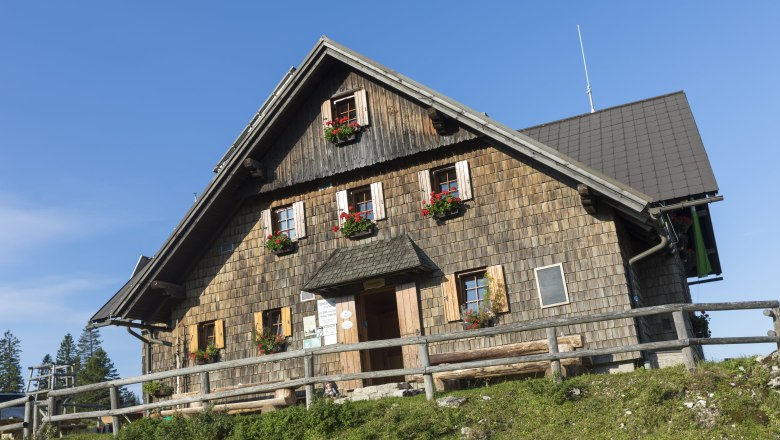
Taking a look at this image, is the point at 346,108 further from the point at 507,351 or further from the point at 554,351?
the point at 554,351

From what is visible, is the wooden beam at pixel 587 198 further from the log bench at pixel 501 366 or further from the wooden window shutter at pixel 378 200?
the wooden window shutter at pixel 378 200

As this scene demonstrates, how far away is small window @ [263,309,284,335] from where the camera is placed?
18938 millimetres

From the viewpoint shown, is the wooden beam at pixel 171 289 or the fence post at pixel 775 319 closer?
the fence post at pixel 775 319

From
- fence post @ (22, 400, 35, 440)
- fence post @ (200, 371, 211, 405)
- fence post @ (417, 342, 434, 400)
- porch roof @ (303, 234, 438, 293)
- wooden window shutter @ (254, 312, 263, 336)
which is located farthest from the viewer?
→ wooden window shutter @ (254, 312, 263, 336)

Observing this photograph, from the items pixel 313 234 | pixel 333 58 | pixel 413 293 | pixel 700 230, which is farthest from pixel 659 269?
pixel 333 58

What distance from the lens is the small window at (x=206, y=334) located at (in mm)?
19562

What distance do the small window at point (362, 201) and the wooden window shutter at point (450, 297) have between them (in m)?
2.90

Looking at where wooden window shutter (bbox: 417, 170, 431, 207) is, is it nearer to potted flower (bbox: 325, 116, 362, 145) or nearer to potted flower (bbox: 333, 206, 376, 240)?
potted flower (bbox: 333, 206, 376, 240)

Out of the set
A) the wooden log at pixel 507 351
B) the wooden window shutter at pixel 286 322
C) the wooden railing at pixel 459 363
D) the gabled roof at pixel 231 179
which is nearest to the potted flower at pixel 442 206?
the gabled roof at pixel 231 179

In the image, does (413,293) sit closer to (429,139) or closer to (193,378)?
(429,139)

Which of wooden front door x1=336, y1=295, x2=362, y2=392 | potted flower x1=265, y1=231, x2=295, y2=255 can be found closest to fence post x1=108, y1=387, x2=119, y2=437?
wooden front door x1=336, y1=295, x2=362, y2=392

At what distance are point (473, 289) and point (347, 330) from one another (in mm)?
3211

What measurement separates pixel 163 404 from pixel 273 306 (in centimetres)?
432

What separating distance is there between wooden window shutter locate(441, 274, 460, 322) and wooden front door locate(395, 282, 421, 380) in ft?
2.26
